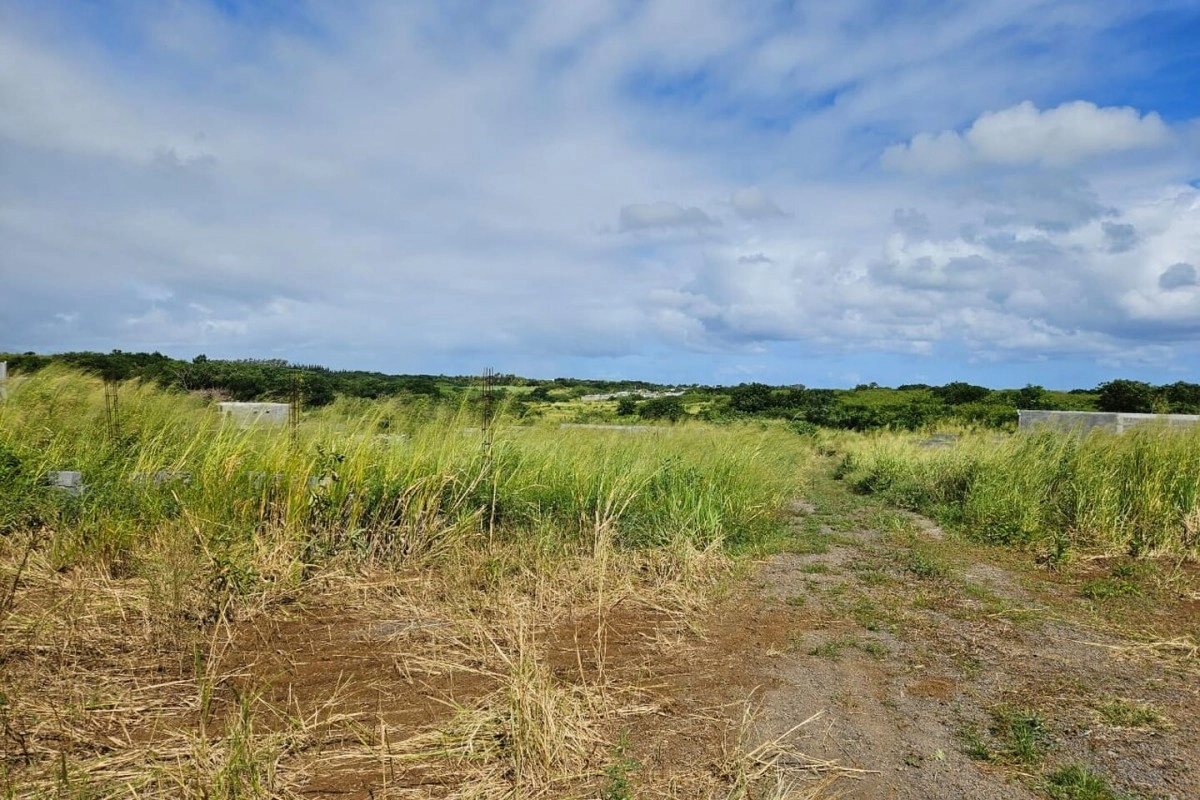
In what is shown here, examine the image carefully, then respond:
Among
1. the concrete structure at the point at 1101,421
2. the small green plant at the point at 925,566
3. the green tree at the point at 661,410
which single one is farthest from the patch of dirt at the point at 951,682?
the green tree at the point at 661,410

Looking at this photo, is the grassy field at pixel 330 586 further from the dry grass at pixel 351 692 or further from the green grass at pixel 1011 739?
the green grass at pixel 1011 739

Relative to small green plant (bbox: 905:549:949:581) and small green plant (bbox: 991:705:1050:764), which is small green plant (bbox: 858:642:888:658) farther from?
small green plant (bbox: 905:549:949:581)

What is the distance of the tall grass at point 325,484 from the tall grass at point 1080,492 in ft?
10.2

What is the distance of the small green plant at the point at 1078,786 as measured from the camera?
302 cm

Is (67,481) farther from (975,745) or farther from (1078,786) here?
(1078,786)

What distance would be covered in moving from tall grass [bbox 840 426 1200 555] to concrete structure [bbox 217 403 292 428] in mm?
8844

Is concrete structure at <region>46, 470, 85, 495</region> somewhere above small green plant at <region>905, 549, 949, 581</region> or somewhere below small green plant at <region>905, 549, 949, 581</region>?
above

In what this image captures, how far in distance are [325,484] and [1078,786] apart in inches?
223

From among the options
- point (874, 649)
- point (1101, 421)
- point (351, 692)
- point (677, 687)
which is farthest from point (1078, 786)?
point (1101, 421)

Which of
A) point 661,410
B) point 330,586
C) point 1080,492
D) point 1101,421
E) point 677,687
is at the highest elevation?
point 1101,421

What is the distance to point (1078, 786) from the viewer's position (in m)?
3.07

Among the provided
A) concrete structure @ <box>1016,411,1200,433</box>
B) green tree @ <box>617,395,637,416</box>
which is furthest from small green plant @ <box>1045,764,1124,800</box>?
green tree @ <box>617,395,637,416</box>

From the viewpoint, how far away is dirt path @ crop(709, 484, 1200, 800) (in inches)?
129

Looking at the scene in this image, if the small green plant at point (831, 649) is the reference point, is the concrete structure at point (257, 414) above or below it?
above
